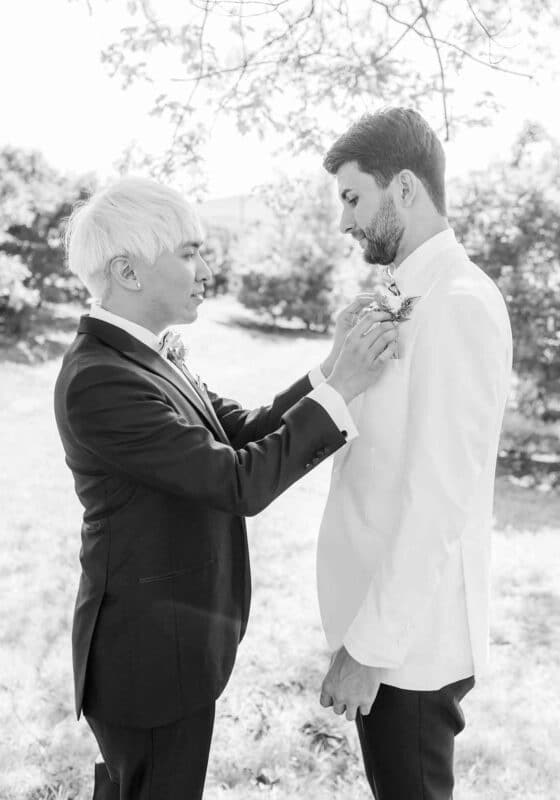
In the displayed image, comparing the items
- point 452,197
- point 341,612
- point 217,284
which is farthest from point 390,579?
point 217,284

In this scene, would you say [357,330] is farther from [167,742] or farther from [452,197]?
[452,197]

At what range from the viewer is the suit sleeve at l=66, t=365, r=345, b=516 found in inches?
76.3

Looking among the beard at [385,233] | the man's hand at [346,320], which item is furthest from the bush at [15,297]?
the beard at [385,233]

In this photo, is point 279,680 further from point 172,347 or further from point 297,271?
point 297,271

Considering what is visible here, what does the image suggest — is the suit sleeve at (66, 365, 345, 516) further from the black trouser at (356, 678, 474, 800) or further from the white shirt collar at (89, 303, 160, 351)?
the black trouser at (356, 678, 474, 800)

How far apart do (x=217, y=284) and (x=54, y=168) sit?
15777 mm

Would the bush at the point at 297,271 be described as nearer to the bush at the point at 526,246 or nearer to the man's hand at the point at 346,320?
the bush at the point at 526,246

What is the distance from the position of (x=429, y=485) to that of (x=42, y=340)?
20.6 metres

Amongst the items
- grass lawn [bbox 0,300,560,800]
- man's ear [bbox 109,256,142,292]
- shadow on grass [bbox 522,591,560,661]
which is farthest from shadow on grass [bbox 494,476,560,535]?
man's ear [bbox 109,256,142,292]

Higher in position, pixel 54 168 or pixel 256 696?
pixel 54 168

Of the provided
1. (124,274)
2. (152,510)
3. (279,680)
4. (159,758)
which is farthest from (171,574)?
(279,680)

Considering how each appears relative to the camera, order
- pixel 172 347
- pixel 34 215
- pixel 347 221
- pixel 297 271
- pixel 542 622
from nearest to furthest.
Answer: pixel 347 221
pixel 172 347
pixel 542 622
pixel 34 215
pixel 297 271

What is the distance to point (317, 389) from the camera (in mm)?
2035

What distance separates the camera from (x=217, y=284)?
35625 mm
